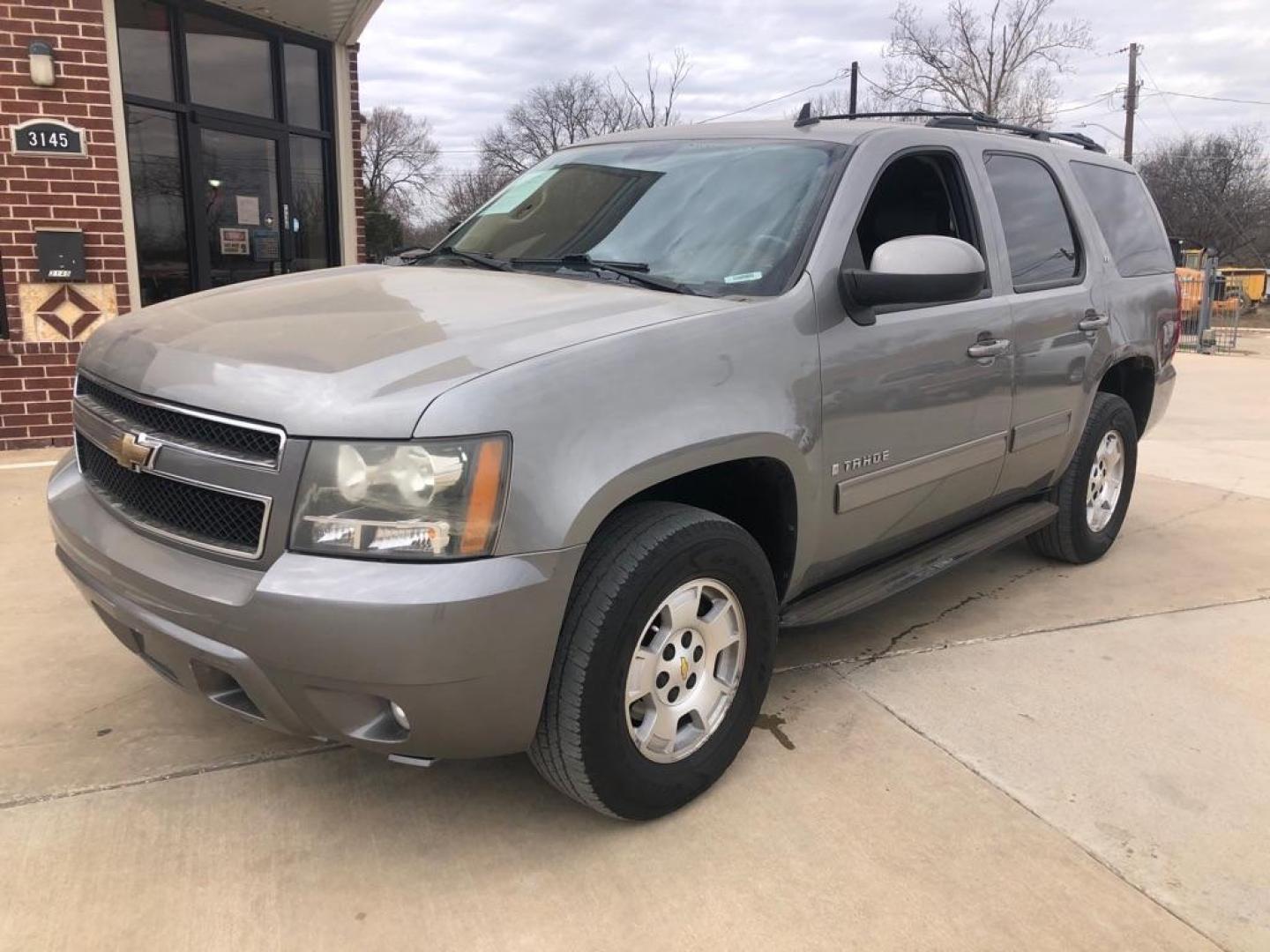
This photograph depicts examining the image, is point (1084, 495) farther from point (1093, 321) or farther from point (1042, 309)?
point (1042, 309)

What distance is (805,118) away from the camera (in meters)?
3.78

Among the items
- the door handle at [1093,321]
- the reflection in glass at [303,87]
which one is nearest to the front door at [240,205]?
the reflection in glass at [303,87]

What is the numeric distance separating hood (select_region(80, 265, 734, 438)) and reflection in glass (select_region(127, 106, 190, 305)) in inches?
205

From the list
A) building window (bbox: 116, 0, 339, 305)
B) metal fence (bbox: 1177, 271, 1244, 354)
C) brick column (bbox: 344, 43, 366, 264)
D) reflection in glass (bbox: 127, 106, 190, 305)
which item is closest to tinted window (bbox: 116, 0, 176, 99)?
building window (bbox: 116, 0, 339, 305)

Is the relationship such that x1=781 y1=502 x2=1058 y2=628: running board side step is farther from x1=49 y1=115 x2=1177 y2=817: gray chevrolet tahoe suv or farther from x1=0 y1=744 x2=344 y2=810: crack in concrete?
x1=0 y1=744 x2=344 y2=810: crack in concrete

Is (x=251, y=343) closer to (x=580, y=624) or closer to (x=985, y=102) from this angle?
(x=580, y=624)

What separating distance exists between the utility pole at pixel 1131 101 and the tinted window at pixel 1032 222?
39762 mm

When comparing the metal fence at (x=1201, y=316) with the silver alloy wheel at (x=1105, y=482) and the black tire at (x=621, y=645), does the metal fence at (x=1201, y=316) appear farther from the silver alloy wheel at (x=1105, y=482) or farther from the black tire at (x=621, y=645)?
the black tire at (x=621, y=645)

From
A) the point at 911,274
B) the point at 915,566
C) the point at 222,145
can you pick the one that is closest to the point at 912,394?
the point at 911,274

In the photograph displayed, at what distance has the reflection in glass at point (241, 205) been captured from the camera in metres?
8.41

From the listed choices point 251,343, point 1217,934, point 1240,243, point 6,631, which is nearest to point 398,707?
point 251,343

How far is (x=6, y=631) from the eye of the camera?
3.89 meters

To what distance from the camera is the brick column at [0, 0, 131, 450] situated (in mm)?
6746

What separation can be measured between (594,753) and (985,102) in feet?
124
